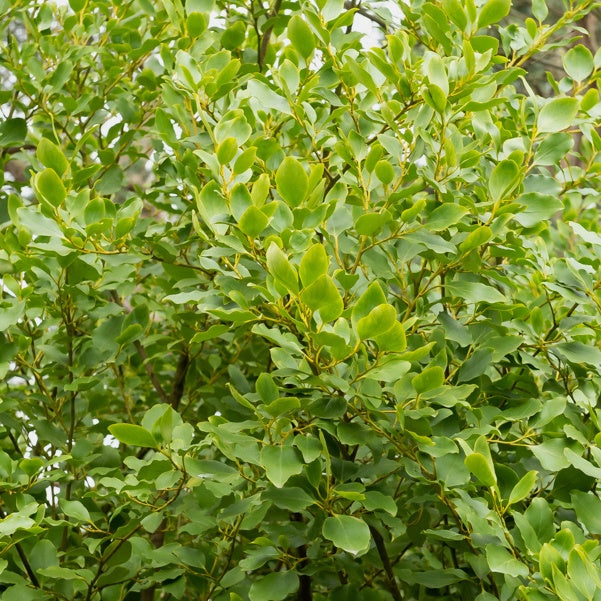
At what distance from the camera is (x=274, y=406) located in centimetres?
121

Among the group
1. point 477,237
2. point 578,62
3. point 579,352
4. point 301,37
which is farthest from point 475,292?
point 578,62

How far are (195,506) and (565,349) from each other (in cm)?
73

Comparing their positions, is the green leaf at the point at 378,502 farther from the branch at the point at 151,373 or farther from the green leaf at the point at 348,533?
the branch at the point at 151,373

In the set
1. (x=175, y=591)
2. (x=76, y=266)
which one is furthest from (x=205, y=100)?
(x=175, y=591)

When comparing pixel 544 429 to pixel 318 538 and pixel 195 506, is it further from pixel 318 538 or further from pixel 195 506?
pixel 195 506

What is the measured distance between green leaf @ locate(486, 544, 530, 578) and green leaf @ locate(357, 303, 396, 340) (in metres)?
Answer: 0.35

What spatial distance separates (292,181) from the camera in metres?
1.28

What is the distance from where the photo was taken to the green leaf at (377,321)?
108 centimetres

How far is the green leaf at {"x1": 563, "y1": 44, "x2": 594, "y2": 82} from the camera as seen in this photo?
1.74m

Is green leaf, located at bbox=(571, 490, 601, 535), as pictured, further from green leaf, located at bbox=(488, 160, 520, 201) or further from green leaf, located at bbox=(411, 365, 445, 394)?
green leaf, located at bbox=(488, 160, 520, 201)

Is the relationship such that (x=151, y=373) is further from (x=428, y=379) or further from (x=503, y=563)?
(x=503, y=563)

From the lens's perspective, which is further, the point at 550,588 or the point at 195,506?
the point at 195,506

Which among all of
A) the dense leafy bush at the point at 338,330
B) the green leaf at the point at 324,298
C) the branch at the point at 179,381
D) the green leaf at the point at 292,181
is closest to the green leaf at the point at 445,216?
the dense leafy bush at the point at 338,330

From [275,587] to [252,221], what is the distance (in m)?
0.61
